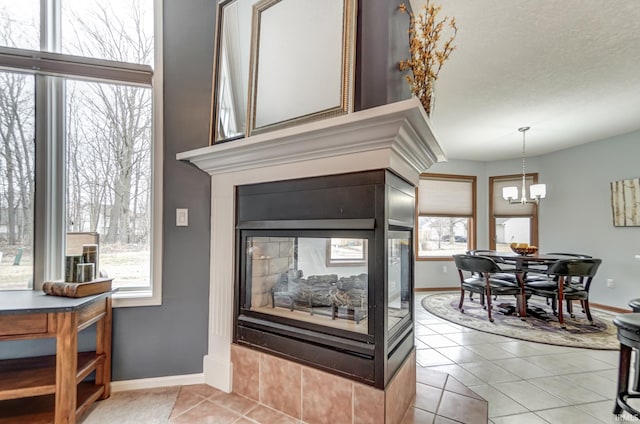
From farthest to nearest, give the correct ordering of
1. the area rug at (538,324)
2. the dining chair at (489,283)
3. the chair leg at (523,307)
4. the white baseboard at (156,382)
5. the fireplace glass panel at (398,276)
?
1. the chair leg at (523,307)
2. the dining chair at (489,283)
3. the area rug at (538,324)
4. the white baseboard at (156,382)
5. the fireplace glass panel at (398,276)

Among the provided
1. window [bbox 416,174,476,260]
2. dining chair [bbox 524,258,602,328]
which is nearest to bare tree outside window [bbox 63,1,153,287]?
dining chair [bbox 524,258,602,328]

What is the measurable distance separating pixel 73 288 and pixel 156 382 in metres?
0.86

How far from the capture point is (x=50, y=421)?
62.3 inches

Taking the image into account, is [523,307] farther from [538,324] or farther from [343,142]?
[343,142]

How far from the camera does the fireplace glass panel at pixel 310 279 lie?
1.67 m

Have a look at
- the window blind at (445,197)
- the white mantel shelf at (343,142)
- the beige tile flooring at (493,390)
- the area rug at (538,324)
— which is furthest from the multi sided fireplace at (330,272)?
the window blind at (445,197)

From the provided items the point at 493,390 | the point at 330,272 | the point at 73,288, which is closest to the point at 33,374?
the point at 73,288

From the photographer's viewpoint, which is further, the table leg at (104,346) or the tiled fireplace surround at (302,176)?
the table leg at (104,346)

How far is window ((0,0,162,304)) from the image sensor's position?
1.96 meters

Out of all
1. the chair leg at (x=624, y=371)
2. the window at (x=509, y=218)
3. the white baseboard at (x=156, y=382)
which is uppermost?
the window at (x=509, y=218)

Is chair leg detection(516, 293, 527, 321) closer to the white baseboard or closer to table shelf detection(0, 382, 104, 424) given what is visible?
the white baseboard

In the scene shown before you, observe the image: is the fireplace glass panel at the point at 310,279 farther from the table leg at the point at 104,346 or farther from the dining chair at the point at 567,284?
the dining chair at the point at 567,284

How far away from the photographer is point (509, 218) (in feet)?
19.5

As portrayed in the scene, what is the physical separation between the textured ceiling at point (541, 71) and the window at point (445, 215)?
1436mm
